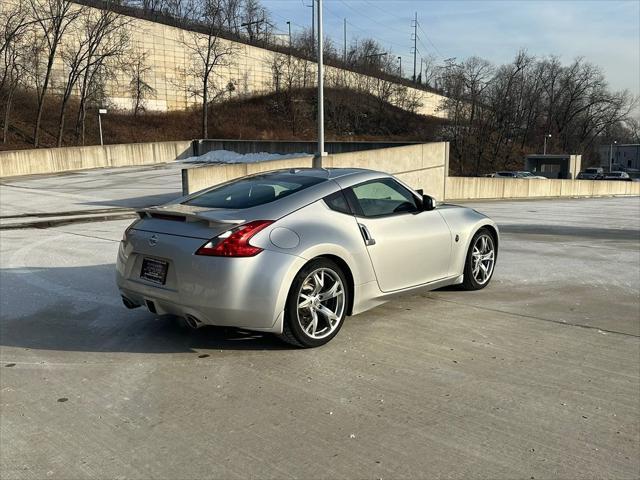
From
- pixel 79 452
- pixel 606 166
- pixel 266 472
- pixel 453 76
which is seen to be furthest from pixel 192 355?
pixel 606 166

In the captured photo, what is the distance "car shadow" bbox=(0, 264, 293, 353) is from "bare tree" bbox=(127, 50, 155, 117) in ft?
182

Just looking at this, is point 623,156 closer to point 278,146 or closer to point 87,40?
point 278,146

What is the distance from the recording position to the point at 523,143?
87562 mm

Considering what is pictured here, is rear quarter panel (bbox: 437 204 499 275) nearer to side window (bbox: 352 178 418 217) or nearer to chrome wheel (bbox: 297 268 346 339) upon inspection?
side window (bbox: 352 178 418 217)

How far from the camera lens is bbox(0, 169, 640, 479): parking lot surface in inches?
113

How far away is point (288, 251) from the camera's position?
4141mm

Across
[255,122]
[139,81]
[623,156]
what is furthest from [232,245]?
[623,156]

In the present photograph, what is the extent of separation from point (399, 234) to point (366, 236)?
45 centimetres

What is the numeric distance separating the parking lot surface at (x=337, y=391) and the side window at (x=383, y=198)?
1.69ft

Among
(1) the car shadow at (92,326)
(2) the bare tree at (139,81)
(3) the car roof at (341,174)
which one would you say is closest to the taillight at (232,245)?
(1) the car shadow at (92,326)

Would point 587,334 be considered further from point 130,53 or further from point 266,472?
point 130,53

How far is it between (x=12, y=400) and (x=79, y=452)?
0.94m

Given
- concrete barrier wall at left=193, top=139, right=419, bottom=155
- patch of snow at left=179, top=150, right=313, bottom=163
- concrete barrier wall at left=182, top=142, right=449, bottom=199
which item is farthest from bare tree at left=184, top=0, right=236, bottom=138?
concrete barrier wall at left=182, top=142, right=449, bottom=199

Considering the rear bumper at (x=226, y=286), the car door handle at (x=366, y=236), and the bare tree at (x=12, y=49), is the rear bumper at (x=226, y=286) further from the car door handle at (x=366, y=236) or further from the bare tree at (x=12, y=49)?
the bare tree at (x=12, y=49)
